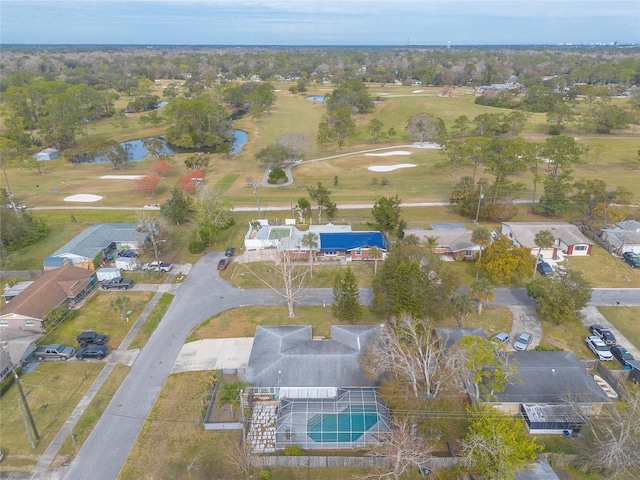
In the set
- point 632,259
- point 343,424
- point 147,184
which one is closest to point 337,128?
point 147,184

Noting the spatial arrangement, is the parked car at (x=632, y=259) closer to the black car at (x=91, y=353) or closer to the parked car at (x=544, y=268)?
the parked car at (x=544, y=268)

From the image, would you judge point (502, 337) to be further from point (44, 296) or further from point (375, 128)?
point (375, 128)

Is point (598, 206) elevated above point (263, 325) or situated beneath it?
elevated above

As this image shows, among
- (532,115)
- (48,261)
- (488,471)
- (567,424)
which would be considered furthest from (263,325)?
(532,115)

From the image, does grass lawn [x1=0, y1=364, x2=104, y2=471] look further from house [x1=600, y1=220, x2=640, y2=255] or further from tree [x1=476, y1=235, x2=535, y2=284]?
house [x1=600, y1=220, x2=640, y2=255]

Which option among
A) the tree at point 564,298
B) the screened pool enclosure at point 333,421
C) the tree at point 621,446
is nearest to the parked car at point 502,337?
the tree at point 564,298

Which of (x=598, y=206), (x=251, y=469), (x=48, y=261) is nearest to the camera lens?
(x=251, y=469)

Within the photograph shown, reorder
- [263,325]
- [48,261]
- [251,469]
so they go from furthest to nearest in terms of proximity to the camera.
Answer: [48,261] < [263,325] < [251,469]

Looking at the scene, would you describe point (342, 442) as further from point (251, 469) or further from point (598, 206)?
point (598, 206)
